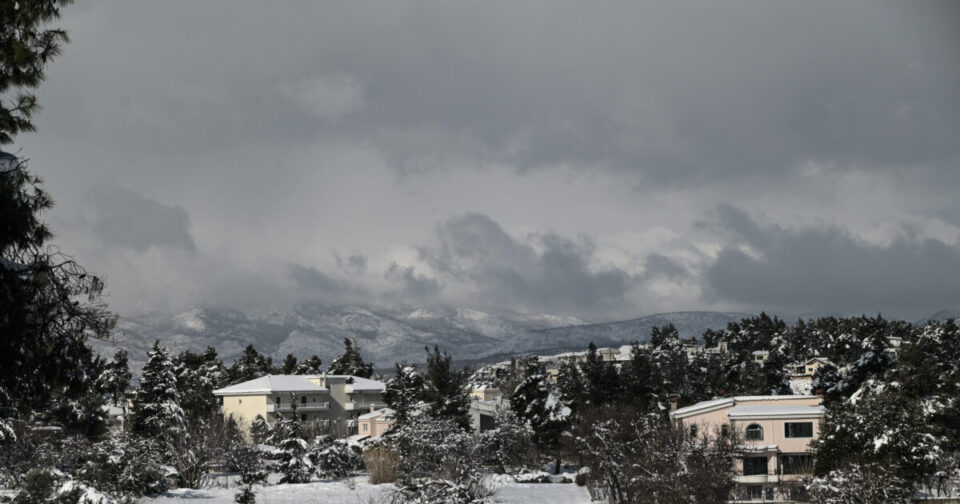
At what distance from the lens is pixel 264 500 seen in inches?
1890

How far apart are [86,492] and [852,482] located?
117 ft

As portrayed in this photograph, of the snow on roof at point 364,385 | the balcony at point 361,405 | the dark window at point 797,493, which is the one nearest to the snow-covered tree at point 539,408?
the dark window at point 797,493

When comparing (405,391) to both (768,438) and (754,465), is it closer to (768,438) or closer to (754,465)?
(754,465)

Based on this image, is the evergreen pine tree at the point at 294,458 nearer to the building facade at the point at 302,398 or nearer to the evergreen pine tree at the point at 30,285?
the building facade at the point at 302,398

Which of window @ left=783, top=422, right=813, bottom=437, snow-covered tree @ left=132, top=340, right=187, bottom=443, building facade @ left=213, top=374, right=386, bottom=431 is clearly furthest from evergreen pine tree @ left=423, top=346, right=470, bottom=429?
window @ left=783, top=422, right=813, bottom=437

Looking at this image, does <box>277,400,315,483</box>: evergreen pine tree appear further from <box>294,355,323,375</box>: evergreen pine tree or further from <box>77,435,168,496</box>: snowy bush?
<box>294,355,323,375</box>: evergreen pine tree

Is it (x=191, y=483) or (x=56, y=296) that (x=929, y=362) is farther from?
(x=56, y=296)

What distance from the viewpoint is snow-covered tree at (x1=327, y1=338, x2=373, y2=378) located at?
4884 inches

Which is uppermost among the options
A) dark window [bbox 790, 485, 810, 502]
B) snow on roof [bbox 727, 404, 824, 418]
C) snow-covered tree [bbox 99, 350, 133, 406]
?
snow-covered tree [bbox 99, 350, 133, 406]

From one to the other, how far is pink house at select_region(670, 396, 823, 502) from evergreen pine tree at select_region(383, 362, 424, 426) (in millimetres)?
27101

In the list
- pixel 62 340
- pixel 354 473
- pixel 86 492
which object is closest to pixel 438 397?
pixel 354 473

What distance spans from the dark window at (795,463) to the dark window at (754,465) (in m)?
1.50

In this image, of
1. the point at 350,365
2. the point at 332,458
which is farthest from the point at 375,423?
the point at 350,365

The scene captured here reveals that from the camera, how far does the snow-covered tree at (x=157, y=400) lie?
64.1 m
